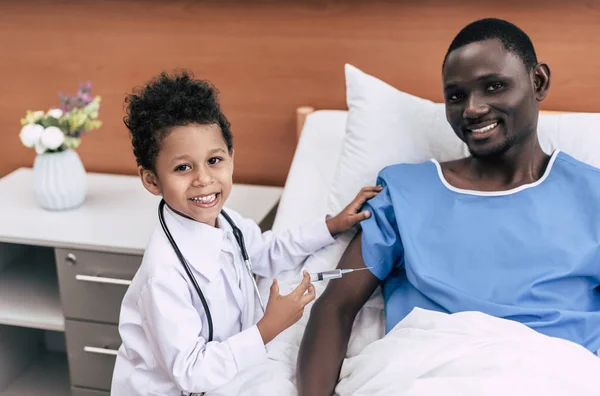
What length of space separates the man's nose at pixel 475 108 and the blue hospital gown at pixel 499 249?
17 centimetres

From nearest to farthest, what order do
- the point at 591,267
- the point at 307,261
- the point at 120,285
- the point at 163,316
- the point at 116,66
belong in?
the point at 163,316
the point at 591,267
the point at 307,261
the point at 120,285
the point at 116,66

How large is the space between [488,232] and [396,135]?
398mm

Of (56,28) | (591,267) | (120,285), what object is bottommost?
(120,285)

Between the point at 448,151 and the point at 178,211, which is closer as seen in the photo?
Result: the point at 178,211

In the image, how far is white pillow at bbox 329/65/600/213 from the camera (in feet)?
5.20

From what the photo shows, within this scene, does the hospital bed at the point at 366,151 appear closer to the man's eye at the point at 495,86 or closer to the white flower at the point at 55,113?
the man's eye at the point at 495,86

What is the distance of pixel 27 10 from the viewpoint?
219 centimetres

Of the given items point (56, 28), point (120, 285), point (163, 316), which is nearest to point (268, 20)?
point (56, 28)

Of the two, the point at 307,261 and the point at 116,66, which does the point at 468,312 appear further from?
the point at 116,66

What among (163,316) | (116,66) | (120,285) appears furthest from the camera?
(116,66)

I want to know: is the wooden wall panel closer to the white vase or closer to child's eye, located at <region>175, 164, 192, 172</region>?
the white vase

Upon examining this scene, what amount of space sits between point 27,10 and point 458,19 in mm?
1393

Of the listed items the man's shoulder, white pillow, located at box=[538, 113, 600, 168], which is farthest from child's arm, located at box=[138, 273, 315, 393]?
white pillow, located at box=[538, 113, 600, 168]

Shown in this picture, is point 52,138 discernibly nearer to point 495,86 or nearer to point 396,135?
point 396,135
